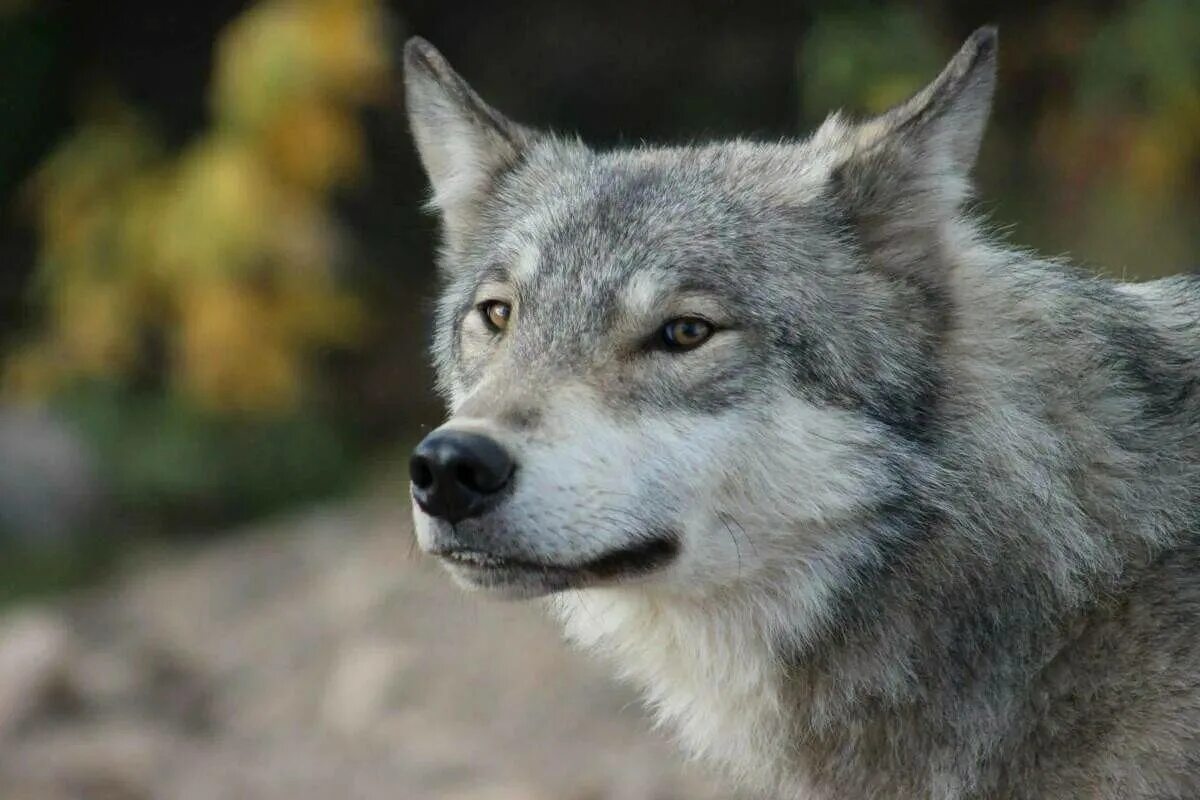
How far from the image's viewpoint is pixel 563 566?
3441 millimetres

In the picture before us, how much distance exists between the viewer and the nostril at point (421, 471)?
10.8 feet

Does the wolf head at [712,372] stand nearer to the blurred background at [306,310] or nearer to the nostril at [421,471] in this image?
the nostril at [421,471]

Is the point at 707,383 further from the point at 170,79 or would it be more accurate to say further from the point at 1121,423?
the point at 170,79

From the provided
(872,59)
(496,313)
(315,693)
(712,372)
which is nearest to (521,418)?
(712,372)

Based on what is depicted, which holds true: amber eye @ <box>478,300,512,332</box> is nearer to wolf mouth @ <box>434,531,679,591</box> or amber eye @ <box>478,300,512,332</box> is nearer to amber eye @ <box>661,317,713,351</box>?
amber eye @ <box>661,317,713,351</box>

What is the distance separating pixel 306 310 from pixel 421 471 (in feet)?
18.5

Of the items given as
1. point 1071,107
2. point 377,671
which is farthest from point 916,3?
point 377,671

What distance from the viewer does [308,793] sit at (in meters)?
6.56

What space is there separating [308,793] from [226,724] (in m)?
1.10

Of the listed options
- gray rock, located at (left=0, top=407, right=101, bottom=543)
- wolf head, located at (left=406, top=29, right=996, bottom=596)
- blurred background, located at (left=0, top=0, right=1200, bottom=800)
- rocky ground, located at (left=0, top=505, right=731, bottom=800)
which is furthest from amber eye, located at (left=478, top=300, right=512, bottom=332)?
gray rock, located at (left=0, top=407, right=101, bottom=543)

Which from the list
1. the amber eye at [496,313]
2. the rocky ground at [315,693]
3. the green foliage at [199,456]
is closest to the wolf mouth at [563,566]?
the amber eye at [496,313]

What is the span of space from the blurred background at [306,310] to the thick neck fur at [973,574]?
2.24 metres

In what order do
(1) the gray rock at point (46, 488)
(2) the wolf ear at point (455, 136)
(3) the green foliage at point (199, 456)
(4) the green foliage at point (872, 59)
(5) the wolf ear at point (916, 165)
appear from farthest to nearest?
1. (1) the gray rock at point (46, 488)
2. (3) the green foliage at point (199, 456)
3. (4) the green foliage at point (872, 59)
4. (2) the wolf ear at point (455, 136)
5. (5) the wolf ear at point (916, 165)

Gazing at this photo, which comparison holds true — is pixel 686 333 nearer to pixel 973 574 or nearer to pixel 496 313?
pixel 496 313
